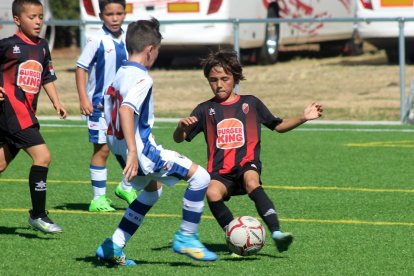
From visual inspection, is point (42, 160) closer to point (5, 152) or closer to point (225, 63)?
point (5, 152)

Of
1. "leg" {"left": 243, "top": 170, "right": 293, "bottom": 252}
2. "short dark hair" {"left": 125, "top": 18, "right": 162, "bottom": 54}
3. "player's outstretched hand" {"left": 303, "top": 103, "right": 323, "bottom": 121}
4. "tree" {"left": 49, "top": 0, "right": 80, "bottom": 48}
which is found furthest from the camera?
"tree" {"left": 49, "top": 0, "right": 80, "bottom": 48}

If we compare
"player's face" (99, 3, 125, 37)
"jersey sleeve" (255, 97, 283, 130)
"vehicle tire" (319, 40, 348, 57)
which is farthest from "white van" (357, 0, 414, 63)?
"jersey sleeve" (255, 97, 283, 130)

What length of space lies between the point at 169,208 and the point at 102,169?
0.70m

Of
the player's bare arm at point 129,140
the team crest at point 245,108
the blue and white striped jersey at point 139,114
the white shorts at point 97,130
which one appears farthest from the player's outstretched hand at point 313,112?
the white shorts at point 97,130

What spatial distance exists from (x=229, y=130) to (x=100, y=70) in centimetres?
221

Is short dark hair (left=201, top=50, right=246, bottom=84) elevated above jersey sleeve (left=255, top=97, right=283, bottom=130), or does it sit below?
above

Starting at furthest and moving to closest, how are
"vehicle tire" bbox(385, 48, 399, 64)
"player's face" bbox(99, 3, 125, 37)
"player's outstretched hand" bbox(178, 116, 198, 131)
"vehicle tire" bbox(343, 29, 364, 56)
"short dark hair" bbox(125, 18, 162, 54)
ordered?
"vehicle tire" bbox(343, 29, 364, 56) < "vehicle tire" bbox(385, 48, 399, 64) < "player's face" bbox(99, 3, 125, 37) < "player's outstretched hand" bbox(178, 116, 198, 131) < "short dark hair" bbox(125, 18, 162, 54)

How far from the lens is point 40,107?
20344mm

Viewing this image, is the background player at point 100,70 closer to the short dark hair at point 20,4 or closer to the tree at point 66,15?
the short dark hair at point 20,4

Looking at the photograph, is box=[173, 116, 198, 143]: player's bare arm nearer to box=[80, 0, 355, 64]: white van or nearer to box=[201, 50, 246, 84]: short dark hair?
box=[201, 50, 246, 84]: short dark hair

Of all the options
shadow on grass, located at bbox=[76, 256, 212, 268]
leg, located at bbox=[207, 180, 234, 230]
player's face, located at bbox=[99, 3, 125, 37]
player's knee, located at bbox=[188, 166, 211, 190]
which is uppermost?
player's face, located at bbox=[99, 3, 125, 37]

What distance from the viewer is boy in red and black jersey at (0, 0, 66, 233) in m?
9.12

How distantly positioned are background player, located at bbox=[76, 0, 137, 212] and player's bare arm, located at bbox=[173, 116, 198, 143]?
6.30ft

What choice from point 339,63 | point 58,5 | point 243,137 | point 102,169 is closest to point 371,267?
point 243,137
